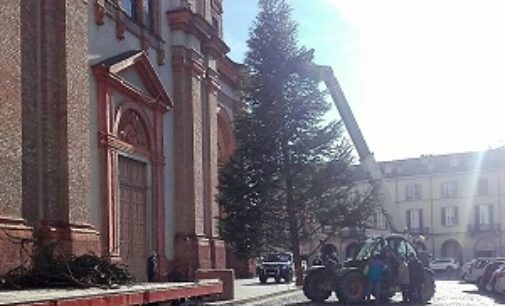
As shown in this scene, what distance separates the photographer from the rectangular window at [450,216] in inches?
3004

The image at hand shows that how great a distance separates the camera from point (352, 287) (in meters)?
21.9

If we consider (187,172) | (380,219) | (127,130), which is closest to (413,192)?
(380,219)

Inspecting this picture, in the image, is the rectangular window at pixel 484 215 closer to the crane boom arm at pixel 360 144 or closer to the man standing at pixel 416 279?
the crane boom arm at pixel 360 144

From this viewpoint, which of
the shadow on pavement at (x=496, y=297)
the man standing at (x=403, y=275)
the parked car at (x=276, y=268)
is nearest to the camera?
the man standing at (x=403, y=275)

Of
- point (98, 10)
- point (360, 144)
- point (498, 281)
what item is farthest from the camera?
point (360, 144)

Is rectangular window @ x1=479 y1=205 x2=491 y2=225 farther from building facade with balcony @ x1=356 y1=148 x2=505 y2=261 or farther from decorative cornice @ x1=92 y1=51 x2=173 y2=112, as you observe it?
decorative cornice @ x1=92 y1=51 x2=173 y2=112

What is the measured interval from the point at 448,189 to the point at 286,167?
162 ft

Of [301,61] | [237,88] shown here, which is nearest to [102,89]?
[301,61]

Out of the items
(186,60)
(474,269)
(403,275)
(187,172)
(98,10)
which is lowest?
(474,269)

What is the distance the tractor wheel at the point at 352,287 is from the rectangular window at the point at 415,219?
5704 centimetres

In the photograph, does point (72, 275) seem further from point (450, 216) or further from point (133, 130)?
point (450, 216)

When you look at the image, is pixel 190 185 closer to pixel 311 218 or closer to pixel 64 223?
pixel 311 218

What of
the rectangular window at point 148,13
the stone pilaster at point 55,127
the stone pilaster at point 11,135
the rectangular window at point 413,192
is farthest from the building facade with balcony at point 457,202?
the stone pilaster at point 11,135

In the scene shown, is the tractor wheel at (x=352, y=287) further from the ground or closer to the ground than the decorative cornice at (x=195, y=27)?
closer to the ground
